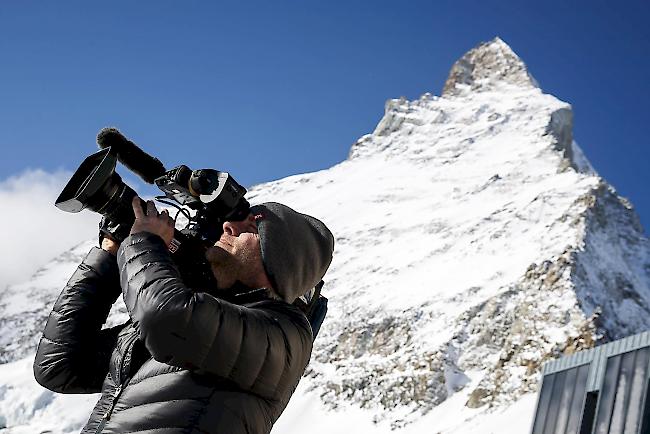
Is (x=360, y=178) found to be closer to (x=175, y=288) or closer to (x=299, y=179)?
(x=299, y=179)

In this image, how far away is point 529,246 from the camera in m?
69.6

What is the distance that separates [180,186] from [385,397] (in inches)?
2305

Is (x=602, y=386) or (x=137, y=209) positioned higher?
(x=602, y=386)

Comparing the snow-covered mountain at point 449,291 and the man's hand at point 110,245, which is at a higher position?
the snow-covered mountain at point 449,291

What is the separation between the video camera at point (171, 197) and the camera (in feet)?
7.46

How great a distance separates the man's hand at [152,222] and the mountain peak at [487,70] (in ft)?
492

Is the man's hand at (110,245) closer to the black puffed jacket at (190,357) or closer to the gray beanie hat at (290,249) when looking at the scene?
the black puffed jacket at (190,357)

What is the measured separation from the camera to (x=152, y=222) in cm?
230

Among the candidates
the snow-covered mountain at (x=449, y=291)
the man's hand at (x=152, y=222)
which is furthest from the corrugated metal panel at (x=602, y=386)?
the snow-covered mountain at (x=449, y=291)

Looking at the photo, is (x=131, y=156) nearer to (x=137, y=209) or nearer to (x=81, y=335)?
(x=137, y=209)

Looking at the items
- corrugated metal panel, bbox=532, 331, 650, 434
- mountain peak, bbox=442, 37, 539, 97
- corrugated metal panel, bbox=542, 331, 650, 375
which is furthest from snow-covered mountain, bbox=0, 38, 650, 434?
mountain peak, bbox=442, 37, 539, 97

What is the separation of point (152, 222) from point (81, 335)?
518mm

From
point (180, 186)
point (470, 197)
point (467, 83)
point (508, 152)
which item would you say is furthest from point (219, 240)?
point (467, 83)

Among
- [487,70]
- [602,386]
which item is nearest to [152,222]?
[602,386]
